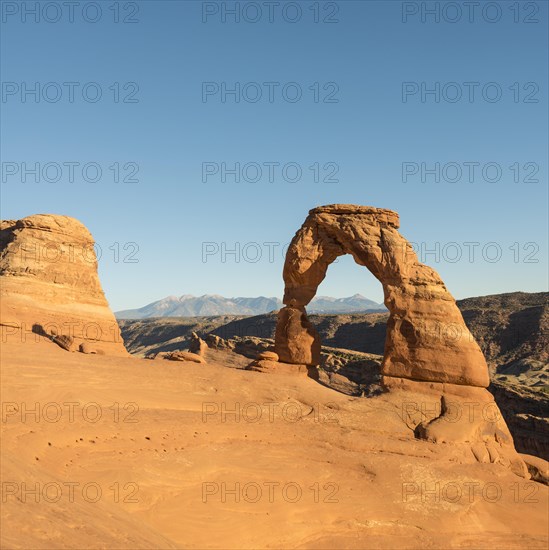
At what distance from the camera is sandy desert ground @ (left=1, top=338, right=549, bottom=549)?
7371 mm

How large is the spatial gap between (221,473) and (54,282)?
58.2ft

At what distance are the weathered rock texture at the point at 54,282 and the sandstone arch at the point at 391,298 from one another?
829 centimetres

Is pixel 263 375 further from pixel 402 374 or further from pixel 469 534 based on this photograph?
pixel 469 534

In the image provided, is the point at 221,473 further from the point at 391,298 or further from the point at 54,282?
the point at 54,282

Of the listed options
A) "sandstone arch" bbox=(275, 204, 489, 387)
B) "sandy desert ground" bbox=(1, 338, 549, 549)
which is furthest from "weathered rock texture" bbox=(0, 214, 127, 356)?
"sandy desert ground" bbox=(1, 338, 549, 549)

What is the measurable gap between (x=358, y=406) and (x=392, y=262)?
6018 mm

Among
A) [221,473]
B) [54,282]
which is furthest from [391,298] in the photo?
[54,282]

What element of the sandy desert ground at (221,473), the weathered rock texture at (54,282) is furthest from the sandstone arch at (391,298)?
the weathered rock texture at (54,282)

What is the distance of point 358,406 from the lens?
1526 cm

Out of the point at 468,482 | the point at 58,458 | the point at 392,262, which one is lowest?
the point at 468,482

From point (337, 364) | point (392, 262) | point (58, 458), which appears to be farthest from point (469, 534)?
point (337, 364)

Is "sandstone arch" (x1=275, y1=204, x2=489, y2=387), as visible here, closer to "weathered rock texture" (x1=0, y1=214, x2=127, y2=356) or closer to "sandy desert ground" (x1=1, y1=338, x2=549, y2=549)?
"sandy desert ground" (x1=1, y1=338, x2=549, y2=549)

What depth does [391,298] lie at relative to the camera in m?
18.9

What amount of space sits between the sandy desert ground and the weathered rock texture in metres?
8.41
